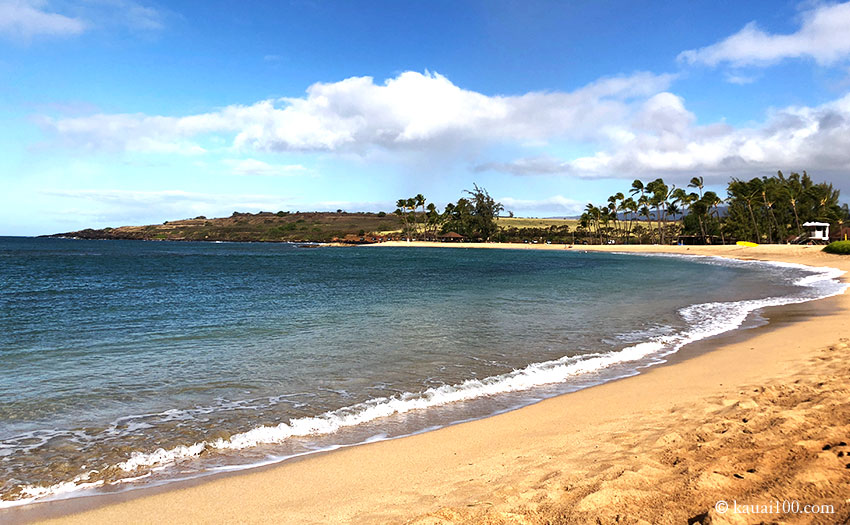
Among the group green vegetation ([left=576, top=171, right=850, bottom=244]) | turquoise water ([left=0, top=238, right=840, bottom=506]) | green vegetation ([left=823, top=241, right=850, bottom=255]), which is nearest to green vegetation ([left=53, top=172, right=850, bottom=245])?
green vegetation ([left=576, top=171, right=850, bottom=244])

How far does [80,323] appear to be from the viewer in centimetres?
1734

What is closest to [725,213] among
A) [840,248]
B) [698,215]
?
[698,215]

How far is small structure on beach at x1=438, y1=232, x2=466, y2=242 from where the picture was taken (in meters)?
150

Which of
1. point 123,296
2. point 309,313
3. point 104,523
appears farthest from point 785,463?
point 123,296

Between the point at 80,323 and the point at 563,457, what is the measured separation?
58.6 ft

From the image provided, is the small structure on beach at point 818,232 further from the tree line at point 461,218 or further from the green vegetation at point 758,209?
the tree line at point 461,218

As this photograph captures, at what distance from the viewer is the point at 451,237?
15112cm

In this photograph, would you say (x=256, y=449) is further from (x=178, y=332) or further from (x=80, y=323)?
(x=80, y=323)

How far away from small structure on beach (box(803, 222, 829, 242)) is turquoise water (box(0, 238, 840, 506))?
66.8m

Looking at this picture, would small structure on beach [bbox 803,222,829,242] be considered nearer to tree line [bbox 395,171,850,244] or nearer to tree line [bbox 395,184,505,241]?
tree line [bbox 395,171,850,244]

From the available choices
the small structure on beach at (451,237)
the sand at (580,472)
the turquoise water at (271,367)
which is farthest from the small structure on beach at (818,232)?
the sand at (580,472)

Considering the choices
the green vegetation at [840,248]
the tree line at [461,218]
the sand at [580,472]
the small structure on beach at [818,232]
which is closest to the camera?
the sand at [580,472]

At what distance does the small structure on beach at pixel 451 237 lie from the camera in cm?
15025

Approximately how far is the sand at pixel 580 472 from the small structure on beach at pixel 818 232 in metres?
86.8
